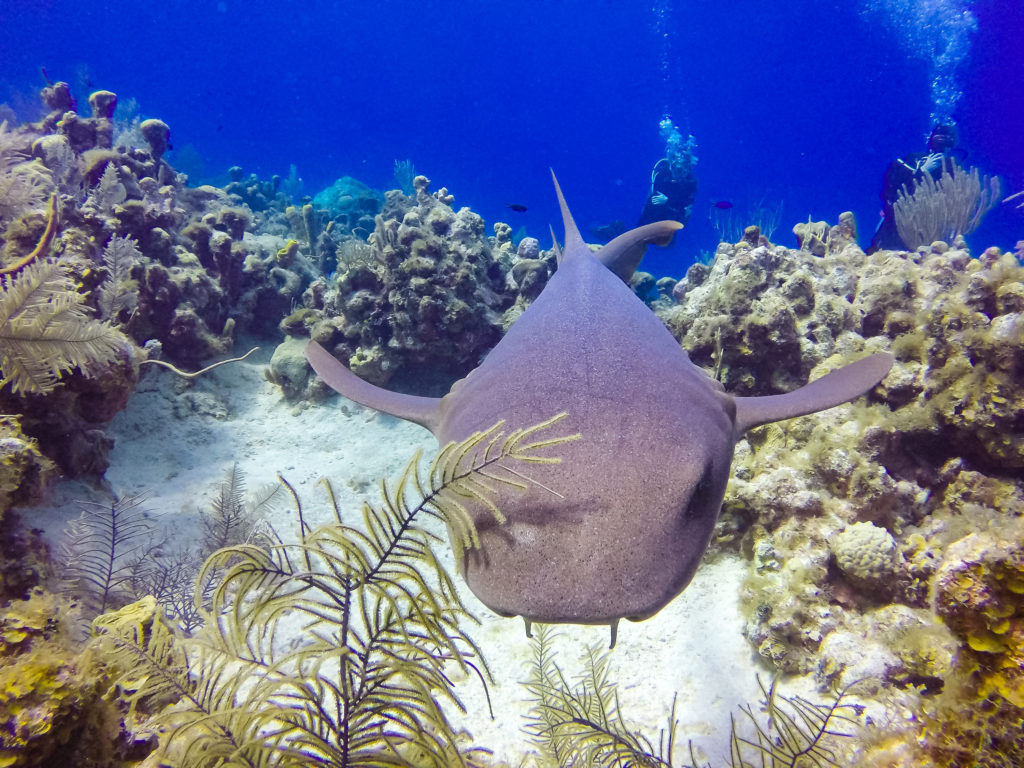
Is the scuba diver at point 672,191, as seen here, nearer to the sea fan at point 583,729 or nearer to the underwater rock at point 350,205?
the underwater rock at point 350,205

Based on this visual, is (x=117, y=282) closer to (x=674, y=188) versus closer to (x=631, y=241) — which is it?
(x=631, y=241)

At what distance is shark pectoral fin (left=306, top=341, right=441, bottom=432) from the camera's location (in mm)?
2809

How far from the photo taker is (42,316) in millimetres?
3146

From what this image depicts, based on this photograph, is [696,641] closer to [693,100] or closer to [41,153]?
[41,153]

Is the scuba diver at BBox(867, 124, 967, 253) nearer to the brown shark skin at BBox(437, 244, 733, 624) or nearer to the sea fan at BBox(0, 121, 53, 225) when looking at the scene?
the brown shark skin at BBox(437, 244, 733, 624)

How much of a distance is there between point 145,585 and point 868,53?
133269 mm

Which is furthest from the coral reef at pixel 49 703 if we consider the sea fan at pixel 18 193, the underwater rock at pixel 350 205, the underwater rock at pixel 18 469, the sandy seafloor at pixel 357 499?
the underwater rock at pixel 350 205

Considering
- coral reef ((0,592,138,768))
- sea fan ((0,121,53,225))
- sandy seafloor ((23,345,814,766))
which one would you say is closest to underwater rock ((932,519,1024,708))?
sandy seafloor ((23,345,814,766))

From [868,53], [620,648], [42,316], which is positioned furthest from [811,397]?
[868,53]

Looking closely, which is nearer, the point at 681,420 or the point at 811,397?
the point at 681,420

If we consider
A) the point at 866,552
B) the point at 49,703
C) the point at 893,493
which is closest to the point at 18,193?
the point at 49,703

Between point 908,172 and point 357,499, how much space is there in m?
14.8

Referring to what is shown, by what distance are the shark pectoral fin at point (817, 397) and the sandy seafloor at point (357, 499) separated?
1.77 metres

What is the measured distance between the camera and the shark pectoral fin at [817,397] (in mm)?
2658
